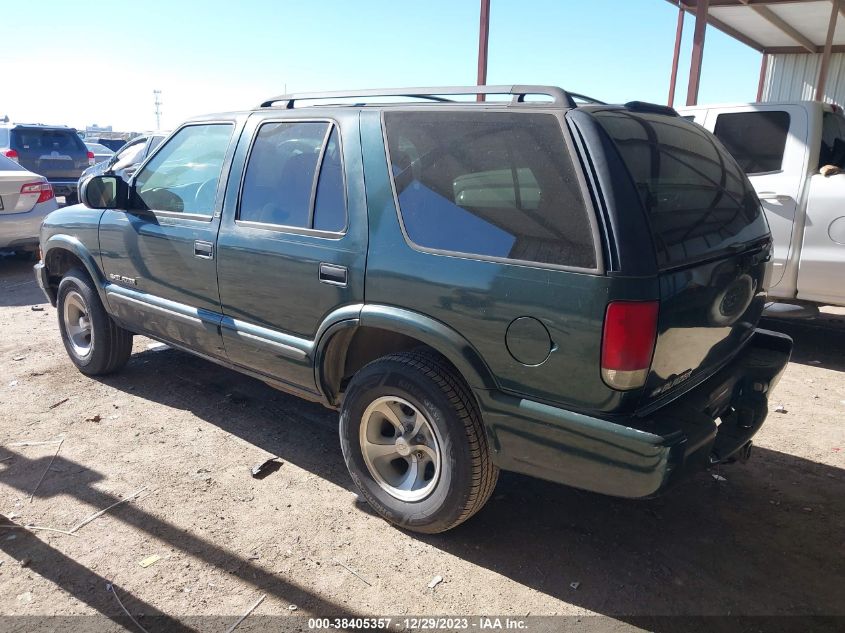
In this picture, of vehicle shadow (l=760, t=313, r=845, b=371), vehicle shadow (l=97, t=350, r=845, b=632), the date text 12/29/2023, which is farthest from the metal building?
the date text 12/29/2023

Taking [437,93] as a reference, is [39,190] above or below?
below

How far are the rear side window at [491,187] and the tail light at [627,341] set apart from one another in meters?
0.20

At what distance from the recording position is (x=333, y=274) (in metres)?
3.01

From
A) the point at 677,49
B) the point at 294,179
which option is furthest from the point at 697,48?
the point at 294,179

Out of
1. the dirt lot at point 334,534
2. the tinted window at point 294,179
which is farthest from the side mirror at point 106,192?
the dirt lot at point 334,534

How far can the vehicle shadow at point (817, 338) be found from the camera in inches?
222

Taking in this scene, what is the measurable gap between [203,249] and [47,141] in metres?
12.0

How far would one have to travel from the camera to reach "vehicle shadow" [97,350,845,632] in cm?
263

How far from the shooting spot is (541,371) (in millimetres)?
2412

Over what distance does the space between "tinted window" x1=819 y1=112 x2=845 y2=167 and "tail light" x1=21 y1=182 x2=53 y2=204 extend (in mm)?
8905

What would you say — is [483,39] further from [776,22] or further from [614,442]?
[614,442]

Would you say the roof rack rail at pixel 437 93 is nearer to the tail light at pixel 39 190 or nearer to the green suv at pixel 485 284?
the green suv at pixel 485 284

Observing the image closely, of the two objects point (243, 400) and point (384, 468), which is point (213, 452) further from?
point (384, 468)

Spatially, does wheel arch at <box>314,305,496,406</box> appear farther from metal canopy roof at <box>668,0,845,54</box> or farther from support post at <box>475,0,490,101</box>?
metal canopy roof at <box>668,0,845,54</box>
